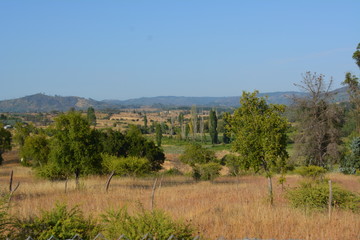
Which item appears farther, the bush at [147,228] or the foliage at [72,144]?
the foliage at [72,144]

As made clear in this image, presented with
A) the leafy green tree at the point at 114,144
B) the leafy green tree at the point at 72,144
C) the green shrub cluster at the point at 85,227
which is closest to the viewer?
the green shrub cluster at the point at 85,227

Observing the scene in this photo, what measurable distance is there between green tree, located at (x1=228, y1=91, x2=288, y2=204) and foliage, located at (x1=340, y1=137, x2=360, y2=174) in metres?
20.8

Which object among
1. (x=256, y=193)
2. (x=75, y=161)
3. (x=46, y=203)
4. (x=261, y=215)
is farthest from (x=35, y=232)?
(x=75, y=161)

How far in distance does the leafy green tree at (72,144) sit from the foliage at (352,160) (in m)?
23.4

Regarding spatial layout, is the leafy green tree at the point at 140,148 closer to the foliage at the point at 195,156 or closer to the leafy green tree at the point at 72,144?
the foliage at the point at 195,156

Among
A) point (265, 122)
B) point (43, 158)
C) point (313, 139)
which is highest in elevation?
point (265, 122)

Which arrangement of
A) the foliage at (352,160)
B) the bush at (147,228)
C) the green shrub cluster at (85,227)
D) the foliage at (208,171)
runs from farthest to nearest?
the foliage at (352,160)
the foliage at (208,171)
the green shrub cluster at (85,227)
the bush at (147,228)

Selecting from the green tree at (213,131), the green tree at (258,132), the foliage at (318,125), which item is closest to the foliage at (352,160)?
the foliage at (318,125)

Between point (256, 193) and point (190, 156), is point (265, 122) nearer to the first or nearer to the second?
point (256, 193)

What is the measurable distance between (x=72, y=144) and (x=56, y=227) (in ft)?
46.6

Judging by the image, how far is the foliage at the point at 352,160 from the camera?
3450cm

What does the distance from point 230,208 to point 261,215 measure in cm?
247

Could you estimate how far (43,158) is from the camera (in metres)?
44.8

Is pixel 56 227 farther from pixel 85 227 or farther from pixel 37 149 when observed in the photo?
pixel 37 149
